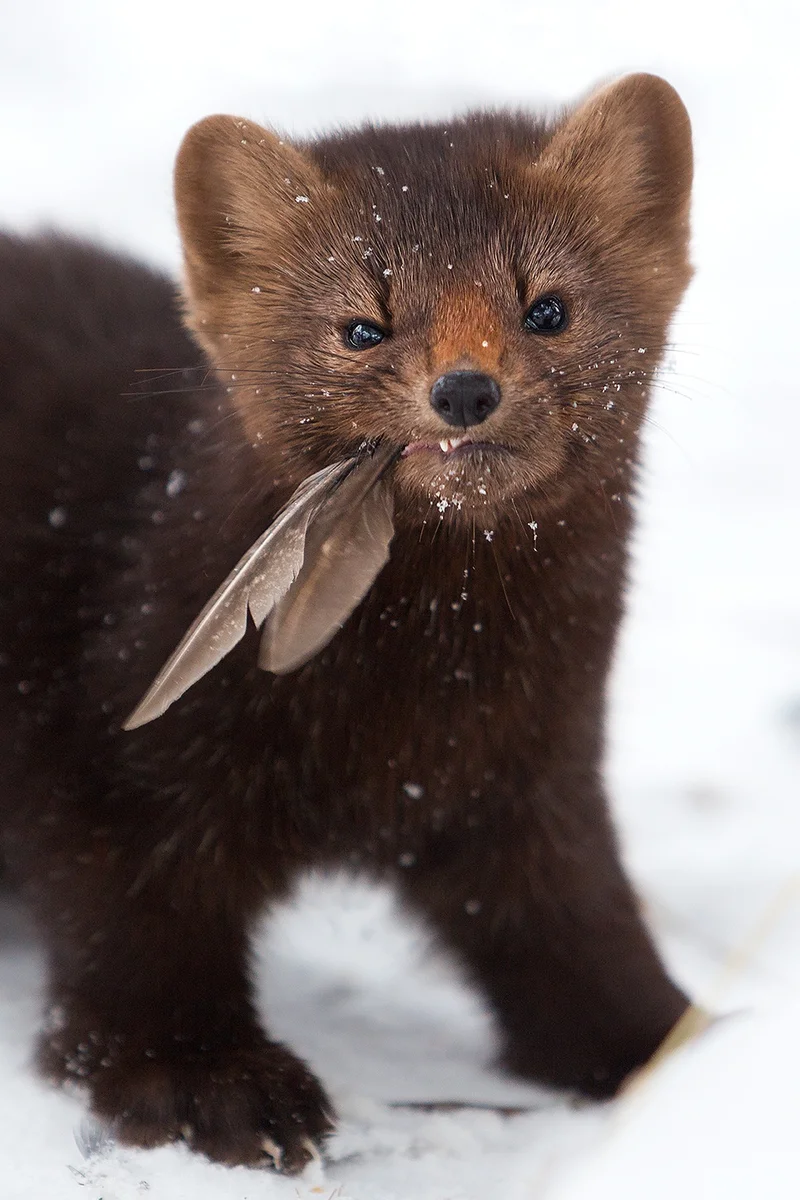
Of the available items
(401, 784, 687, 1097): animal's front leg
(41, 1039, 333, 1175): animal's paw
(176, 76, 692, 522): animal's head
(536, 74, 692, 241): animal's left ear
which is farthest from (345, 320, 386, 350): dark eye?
(41, 1039, 333, 1175): animal's paw

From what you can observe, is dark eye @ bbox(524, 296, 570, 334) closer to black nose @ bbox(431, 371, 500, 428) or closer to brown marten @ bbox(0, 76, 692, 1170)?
brown marten @ bbox(0, 76, 692, 1170)

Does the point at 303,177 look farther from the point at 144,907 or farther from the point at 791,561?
the point at 791,561

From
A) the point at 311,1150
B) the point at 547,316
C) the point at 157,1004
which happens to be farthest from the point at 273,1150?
the point at 547,316

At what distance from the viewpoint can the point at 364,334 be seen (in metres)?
2.30

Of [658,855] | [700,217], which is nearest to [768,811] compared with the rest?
[658,855]

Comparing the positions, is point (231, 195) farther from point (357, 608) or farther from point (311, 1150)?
point (311, 1150)

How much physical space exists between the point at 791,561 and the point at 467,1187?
242 cm

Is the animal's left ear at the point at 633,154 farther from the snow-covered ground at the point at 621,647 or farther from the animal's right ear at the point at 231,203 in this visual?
the animal's right ear at the point at 231,203

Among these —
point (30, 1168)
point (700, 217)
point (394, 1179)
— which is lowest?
point (30, 1168)

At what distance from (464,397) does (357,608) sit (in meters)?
0.51

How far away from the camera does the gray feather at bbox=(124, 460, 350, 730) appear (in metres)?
2.30

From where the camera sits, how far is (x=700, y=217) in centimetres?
515

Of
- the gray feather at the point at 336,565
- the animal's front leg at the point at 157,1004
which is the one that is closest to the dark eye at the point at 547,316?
the gray feather at the point at 336,565

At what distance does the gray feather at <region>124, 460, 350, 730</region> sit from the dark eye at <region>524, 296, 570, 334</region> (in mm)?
341
